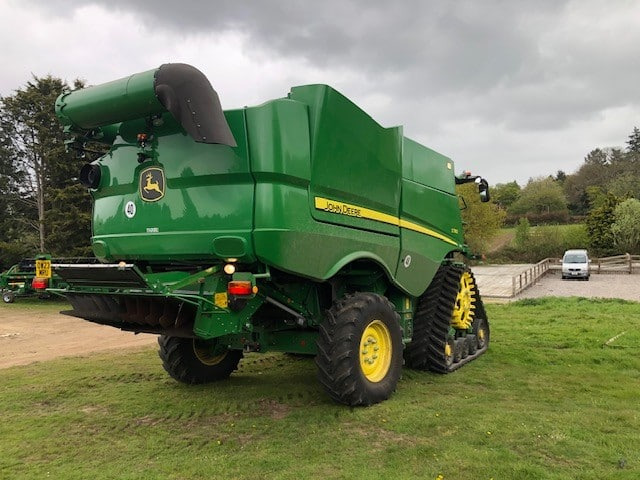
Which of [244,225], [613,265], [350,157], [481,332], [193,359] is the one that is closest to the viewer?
[244,225]

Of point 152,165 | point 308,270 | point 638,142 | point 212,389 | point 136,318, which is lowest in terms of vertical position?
point 212,389

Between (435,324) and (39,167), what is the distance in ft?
75.3

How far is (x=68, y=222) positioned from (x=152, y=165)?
719 inches

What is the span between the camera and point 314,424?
4770 millimetres

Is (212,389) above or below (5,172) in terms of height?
below

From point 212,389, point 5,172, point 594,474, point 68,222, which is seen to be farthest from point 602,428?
point 5,172

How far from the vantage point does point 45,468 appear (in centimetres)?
385

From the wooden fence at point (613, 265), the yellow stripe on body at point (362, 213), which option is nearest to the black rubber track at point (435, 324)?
the yellow stripe on body at point (362, 213)

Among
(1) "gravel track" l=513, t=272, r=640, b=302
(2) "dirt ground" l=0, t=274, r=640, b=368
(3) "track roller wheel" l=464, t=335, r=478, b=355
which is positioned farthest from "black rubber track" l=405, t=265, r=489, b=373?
(1) "gravel track" l=513, t=272, r=640, b=302

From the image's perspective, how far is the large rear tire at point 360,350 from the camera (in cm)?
490

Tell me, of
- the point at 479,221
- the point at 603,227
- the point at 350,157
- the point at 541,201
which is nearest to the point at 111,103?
the point at 350,157

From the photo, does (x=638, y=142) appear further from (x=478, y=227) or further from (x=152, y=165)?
(x=152, y=165)

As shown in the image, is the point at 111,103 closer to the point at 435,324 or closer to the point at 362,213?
the point at 362,213

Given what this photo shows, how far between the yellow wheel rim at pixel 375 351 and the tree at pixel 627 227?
4424cm
